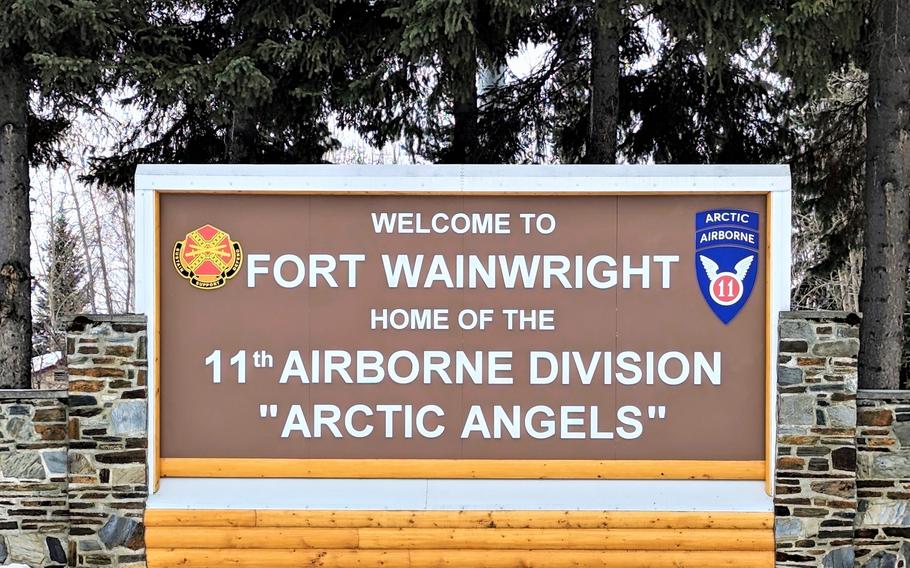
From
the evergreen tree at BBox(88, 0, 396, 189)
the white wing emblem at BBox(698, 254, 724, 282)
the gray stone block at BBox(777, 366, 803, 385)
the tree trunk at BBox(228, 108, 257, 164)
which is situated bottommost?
the gray stone block at BBox(777, 366, 803, 385)

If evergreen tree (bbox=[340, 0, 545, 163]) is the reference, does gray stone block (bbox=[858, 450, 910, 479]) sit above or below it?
below

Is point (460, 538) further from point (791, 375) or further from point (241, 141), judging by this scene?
point (241, 141)

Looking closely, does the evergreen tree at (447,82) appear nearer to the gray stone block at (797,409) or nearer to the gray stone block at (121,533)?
the gray stone block at (797,409)

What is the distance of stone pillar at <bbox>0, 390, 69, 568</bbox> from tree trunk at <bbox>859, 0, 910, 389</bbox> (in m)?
7.55

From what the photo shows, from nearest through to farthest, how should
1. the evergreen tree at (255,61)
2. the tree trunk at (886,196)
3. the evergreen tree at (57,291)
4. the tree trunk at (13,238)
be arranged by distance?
1. the evergreen tree at (255,61)
2. the tree trunk at (886,196)
3. the tree trunk at (13,238)
4. the evergreen tree at (57,291)

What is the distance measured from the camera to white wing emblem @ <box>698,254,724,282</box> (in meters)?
4.99

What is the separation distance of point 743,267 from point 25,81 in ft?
24.5

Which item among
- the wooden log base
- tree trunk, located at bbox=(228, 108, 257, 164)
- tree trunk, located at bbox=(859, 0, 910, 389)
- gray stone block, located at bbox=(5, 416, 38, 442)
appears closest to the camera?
the wooden log base

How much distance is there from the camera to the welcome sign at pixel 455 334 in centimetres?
501

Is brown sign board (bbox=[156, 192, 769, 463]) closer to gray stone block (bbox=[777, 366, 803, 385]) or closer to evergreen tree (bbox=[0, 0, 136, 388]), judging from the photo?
gray stone block (bbox=[777, 366, 803, 385])

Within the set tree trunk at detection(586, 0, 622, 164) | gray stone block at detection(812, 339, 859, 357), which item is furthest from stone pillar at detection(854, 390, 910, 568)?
tree trunk at detection(586, 0, 622, 164)

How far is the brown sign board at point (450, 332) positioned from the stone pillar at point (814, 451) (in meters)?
0.19

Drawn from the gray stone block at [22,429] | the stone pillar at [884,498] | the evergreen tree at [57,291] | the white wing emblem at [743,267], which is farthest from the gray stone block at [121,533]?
the evergreen tree at [57,291]

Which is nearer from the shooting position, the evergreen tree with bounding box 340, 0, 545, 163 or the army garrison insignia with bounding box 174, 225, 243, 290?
the army garrison insignia with bounding box 174, 225, 243, 290
